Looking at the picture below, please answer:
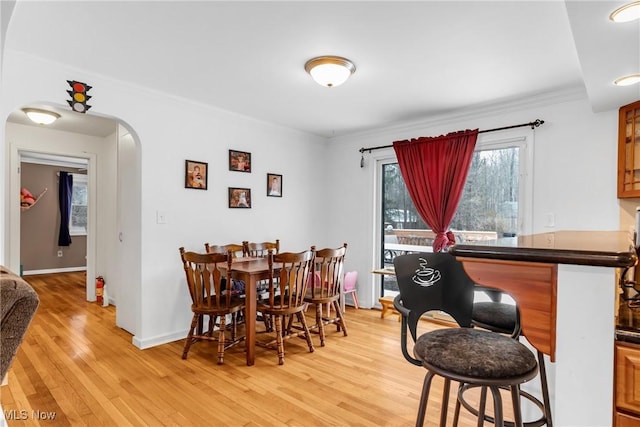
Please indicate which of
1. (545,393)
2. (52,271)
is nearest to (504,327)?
(545,393)

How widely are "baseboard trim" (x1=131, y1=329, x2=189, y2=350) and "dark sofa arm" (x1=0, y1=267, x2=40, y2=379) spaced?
2569mm

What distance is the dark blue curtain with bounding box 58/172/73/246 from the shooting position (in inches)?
271

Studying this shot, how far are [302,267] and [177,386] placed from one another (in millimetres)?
1241

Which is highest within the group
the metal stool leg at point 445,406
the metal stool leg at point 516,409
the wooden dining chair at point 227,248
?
the wooden dining chair at point 227,248

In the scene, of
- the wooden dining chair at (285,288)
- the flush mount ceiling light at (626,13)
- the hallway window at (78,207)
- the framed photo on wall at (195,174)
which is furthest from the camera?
the hallway window at (78,207)

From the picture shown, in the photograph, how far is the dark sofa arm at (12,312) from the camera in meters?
0.67

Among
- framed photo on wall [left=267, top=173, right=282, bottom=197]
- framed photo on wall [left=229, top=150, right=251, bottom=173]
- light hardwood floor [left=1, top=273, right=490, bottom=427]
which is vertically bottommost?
light hardwood floor [left=1, top=273, right=490, bottom=427]

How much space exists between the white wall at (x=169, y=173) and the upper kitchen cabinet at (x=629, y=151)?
3328mm

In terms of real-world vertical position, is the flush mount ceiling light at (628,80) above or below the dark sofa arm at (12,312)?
above

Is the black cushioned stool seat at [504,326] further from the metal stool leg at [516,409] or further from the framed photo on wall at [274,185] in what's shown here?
the framed photo on wall at [274,185]

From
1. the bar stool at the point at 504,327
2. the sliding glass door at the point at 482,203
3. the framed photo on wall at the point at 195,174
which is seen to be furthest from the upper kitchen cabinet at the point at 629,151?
the framed photo on wall at the point at 195,174

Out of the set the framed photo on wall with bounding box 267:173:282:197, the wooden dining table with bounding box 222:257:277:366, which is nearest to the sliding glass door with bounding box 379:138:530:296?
the framed photo on wall with bounding box 267:173:282:197

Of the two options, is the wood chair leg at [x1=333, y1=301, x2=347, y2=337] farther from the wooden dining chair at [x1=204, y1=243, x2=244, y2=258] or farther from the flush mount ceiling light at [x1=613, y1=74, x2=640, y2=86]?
the flush mount ceiling light at [x1=613, y1=74, x2=640, y2=86]

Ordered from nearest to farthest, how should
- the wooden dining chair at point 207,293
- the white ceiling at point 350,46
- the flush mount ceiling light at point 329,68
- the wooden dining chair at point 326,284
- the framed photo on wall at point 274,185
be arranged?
the white ceiling at point 350,46 → the flush mount ceiling light at point 329,68 → the wooden dining chair at point 207,293 → the wooden dining chair at point 326,284 → the framed photo on wall at point 274,185
